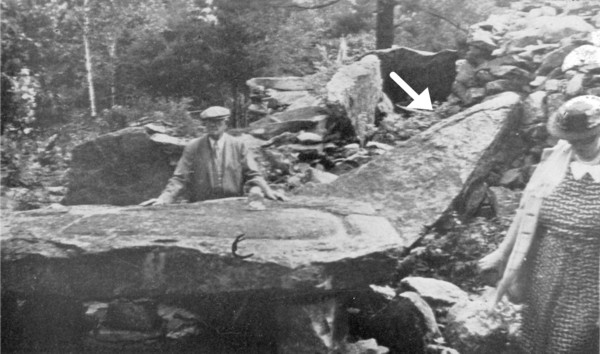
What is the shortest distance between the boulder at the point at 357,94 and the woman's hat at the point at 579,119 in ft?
3.01

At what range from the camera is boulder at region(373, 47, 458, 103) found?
3.07 m

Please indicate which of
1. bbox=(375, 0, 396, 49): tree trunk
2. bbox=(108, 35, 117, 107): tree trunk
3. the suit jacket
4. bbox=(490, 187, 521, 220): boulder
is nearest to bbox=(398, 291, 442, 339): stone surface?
bbox=(490, 187, 521, 220): boulder

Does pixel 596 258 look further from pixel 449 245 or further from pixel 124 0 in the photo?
pixel 124 0

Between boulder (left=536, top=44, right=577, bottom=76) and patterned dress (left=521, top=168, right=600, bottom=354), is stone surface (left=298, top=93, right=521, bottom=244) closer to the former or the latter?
boulder (left=536, top=44, right=577, bottom=76)

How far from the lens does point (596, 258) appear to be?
7.92 ft

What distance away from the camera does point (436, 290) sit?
2768 millimetres

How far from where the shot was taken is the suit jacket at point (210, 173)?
9.73ft

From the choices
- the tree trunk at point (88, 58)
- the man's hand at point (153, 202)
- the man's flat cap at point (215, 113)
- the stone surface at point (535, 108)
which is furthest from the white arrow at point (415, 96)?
the tree trunk at point (88, 58)

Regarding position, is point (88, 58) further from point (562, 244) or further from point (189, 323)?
point (562, 244)

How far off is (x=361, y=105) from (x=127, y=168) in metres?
1.12

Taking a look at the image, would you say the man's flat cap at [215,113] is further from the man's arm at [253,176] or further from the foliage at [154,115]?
the man's arm at [253,176]

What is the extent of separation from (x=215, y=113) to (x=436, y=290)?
1235mm

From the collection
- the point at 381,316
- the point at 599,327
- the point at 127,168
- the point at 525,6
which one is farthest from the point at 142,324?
the point at 525,6

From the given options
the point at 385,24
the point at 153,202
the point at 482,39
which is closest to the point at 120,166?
the point at 153,202
